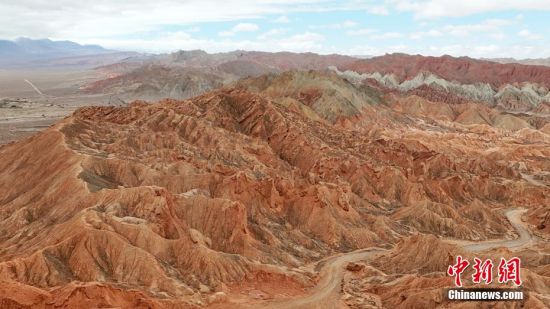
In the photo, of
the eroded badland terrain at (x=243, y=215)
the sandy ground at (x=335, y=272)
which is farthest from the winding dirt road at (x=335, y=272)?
the eroded badland terrain at (x=243, y=215)

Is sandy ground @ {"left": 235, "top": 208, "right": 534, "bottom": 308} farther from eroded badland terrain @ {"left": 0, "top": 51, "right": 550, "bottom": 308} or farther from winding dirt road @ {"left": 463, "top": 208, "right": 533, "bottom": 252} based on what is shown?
eroded badland terrain @ {"left": 0, "top": 51, "right": 550, "bottom": 308}

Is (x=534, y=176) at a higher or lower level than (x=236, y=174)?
lower

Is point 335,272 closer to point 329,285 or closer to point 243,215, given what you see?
point 329,285

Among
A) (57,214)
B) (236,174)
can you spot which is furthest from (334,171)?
(57,214)

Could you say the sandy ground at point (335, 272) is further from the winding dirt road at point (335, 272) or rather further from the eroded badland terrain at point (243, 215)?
the eroded badland terrain at point (243, 215)

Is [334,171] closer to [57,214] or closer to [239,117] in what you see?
[239,117]

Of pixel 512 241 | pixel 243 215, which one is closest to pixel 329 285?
pixel 243 215
